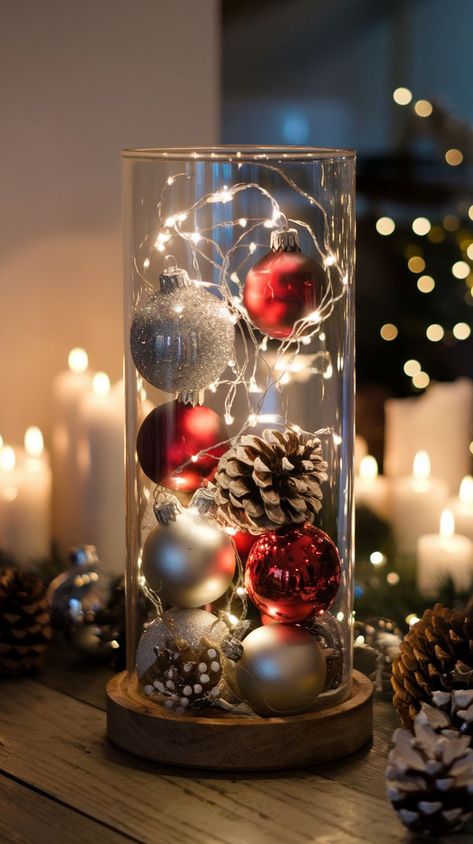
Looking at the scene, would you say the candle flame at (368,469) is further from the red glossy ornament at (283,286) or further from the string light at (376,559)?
the red glossy ornament at (283,286)

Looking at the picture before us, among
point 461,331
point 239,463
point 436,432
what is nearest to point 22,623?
point 239,463

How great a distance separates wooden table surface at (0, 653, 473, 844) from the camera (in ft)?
2.50

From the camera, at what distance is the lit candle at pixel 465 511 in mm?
1358

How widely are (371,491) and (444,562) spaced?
10.3 inches

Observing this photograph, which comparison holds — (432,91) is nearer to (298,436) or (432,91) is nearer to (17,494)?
(17,494)

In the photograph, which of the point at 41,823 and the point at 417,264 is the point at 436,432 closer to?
the point at 417,264

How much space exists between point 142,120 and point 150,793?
83 cm

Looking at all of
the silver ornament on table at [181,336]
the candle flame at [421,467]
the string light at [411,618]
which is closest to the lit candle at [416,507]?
the candle flame at [421,467]

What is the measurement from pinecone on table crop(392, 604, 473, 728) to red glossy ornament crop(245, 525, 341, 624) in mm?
85

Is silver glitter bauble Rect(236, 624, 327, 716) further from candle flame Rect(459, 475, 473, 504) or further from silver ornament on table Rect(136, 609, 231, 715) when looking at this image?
candle flame Rect(459, 475, 473, 504)

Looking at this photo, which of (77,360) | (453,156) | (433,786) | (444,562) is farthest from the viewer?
(453,156)

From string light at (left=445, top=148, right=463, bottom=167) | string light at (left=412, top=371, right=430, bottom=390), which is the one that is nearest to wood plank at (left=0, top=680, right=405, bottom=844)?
string light at (left=412, top=371, right=430, bottom=390)

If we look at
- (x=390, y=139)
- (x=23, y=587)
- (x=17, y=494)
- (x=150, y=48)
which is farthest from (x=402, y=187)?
(x=23, y=587)

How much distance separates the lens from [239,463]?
0.86m
